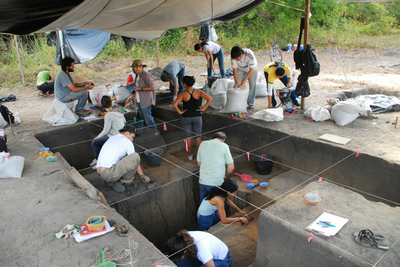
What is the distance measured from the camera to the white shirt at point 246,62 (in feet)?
19.4

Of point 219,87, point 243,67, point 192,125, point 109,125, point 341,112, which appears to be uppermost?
point 243,67

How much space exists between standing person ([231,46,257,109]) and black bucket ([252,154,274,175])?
1.51m

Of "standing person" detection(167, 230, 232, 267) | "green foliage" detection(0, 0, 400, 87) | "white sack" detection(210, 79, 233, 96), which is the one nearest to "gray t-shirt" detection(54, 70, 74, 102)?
"white sack" detection(210, 79, 233, 96)

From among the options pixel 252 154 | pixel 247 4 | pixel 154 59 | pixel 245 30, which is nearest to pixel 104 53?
pixel 154 59

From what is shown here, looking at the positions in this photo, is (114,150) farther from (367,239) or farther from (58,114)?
(367,239)

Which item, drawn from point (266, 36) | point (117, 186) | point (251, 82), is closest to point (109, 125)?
point (117, 186)

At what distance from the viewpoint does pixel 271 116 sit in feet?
17.6

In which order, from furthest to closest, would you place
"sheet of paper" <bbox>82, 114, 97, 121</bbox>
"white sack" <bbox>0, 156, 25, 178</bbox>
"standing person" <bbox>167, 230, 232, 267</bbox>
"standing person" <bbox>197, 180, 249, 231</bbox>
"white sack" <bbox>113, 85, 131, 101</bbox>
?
"white sack" <bbox>113, 85, 131, 101</bbox> → "sheet of paper" <bbox>82, 114, 97, 121</bbox> → "white sack" <bbox>0, 156, 25, 178</bbox> → "standing person" <bbox>197, 180, 249, 231</bbox> → "standing person" <bbox>167, 230, 232, 267</bbox>

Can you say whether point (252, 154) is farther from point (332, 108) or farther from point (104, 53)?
point (104, 53)

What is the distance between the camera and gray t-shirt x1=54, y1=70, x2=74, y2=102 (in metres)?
5.67

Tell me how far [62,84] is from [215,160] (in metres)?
3.46

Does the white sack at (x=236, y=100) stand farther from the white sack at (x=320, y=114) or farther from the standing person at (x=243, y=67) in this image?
the white sack at (x=320, y=114)

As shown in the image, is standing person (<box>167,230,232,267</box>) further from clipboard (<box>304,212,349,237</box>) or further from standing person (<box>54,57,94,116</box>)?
standing person (<box>54,57,94,116</box>)

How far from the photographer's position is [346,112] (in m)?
5.07
